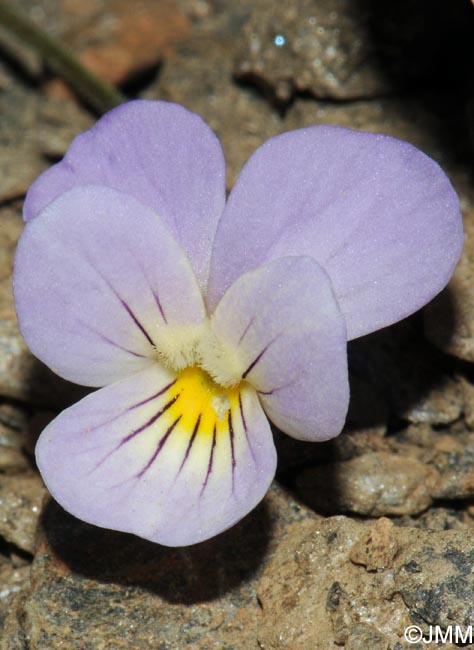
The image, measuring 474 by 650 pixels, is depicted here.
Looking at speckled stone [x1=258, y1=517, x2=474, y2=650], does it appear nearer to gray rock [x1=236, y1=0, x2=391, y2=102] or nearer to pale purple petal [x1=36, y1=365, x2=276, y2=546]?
pale purple petal [x1=36, y1=365, x2=276, y2=546]

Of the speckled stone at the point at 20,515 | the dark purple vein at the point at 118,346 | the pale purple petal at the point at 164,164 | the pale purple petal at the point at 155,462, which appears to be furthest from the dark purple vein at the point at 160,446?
the speckled stone at the point at 20,515

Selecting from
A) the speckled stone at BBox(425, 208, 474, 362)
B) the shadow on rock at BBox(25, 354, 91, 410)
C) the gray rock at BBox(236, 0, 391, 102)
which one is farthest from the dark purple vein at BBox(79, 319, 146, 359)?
the gray rock at BBox(236, 0, 391, 102)

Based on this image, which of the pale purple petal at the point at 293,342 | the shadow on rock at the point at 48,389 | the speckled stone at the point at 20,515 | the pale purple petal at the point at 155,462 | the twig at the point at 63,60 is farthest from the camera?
the twig at the point at 63,60

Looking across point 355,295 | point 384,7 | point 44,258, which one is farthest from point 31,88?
point 355,295

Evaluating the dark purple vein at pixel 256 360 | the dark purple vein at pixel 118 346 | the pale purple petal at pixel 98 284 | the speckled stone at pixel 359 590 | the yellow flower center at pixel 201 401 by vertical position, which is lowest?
the speckled stone at pixel 359 590

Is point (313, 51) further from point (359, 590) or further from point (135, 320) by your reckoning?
point (359, 590)

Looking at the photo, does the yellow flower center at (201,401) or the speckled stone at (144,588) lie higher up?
the yellow flower center at (201,401)

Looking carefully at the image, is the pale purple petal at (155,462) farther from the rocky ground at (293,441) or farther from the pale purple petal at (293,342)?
the rocky ground at (293,441)

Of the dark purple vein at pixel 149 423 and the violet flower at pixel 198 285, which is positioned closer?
the violet flower at pixel 198 285

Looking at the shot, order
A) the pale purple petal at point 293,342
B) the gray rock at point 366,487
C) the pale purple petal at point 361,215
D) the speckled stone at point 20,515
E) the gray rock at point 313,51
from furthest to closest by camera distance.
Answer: the gray rock at point 313,51
the speckled stone at point 20,515
the gray rock at point 366,487
the pale purple petal at point 361,215
the pale purple petal at point 293,342
